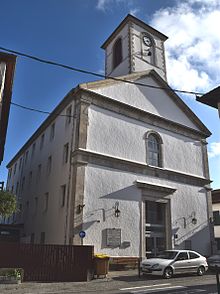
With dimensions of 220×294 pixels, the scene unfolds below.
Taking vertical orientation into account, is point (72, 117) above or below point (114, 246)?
above

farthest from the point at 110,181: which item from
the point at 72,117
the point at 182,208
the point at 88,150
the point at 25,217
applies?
the point at 25,217

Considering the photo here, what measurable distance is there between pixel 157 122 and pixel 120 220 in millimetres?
9208

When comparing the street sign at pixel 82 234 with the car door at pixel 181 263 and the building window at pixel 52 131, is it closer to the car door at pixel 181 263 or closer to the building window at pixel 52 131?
the car door at pixel 181 263

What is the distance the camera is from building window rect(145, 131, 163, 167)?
74.1 feet

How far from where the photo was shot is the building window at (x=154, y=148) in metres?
22.6

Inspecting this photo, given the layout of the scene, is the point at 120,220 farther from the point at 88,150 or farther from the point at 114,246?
the point at 88,150

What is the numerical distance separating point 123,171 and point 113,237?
448 centimetres

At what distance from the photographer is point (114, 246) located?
696 inches

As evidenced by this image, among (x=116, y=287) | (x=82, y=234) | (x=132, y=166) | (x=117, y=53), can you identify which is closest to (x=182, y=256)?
(x=116, y=287)

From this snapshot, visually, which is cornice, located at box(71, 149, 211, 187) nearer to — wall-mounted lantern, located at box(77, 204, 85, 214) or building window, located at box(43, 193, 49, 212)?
wall-mounted lantern, located at box(77, 204, 85, 214)

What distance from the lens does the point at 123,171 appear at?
19953 millimetres

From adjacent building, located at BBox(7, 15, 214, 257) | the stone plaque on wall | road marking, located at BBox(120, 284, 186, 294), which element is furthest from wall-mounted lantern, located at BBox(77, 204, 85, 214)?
road marking, located at BBox(120, 284, 186, 294)

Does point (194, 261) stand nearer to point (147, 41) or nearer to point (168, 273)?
point (168, 273)

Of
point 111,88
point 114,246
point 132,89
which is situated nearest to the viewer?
point 114,246
